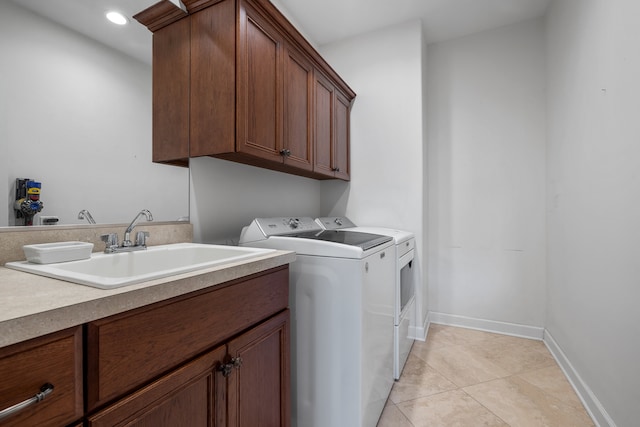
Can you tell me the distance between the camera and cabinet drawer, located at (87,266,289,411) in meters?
0.57

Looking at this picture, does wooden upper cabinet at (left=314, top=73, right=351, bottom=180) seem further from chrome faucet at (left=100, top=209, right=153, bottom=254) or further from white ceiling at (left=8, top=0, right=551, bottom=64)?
chrome faucet at (left=100, top=209, right=153, bottom=254)

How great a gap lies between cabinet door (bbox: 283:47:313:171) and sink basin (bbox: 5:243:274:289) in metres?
0.71

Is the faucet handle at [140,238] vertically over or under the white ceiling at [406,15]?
under

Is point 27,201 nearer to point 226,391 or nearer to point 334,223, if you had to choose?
point 226,391

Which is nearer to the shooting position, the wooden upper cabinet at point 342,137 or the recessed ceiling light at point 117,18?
the recessed ceiling light at point 117,18

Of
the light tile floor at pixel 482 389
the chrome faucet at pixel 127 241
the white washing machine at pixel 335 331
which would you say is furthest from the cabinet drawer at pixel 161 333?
the light tile floor at pixel 482 389

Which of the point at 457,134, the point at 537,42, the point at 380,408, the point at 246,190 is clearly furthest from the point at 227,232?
the point at 537,42

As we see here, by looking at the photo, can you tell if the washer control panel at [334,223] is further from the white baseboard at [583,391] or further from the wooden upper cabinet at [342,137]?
the white baseboard at [583,391]

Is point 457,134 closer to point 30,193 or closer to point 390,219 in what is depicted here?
point 390,219

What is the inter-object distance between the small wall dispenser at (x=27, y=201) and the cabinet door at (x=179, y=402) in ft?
2.50

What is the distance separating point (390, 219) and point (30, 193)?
2172mm

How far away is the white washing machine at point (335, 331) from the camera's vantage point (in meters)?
1.22

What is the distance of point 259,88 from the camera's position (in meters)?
1.47

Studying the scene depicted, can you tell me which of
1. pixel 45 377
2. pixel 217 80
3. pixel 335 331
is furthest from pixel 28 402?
pixel 217 80
